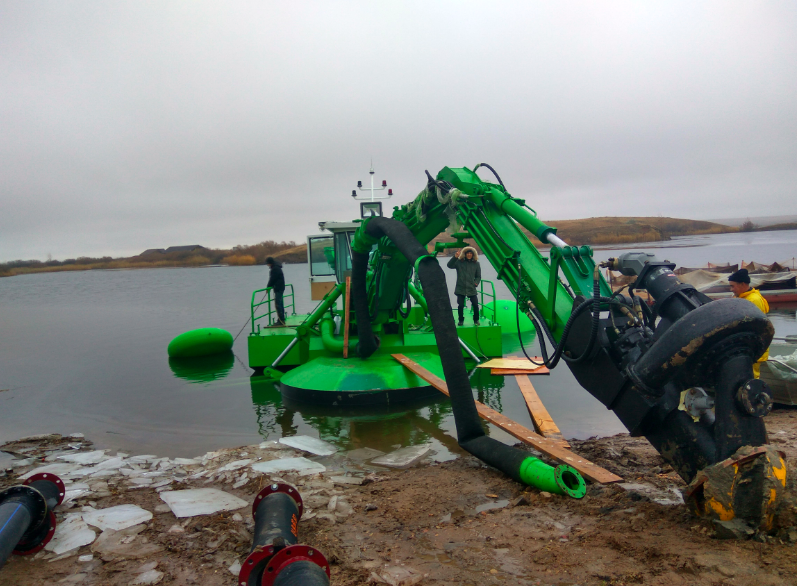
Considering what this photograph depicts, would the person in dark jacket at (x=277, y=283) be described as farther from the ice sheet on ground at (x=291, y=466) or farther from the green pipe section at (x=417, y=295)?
the ice sheet on ground at (x=291, y=466)

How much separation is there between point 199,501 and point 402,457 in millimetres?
2383

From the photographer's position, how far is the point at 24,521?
141 inches

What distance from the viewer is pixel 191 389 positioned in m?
11.7

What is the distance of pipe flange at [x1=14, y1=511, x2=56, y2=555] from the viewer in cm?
371

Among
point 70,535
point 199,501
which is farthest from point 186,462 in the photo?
point 70,535

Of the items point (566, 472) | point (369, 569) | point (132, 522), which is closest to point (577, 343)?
point (566, 472)

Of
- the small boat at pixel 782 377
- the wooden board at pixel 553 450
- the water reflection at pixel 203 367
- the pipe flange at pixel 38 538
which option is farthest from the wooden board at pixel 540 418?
the water reflection at pixel 203 367

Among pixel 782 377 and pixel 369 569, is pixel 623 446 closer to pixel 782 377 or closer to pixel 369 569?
pixel 782 377

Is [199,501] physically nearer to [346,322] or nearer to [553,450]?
[553,450]

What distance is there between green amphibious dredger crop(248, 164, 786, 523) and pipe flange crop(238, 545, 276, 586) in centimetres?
241

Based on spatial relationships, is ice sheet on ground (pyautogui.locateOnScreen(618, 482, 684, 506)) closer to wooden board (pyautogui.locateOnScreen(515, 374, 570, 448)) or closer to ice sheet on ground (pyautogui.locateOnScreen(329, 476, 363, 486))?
wooden board (pyautogui.locateOnScreen(515, 374, 570, 448))

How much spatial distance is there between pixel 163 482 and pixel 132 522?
1221 mm

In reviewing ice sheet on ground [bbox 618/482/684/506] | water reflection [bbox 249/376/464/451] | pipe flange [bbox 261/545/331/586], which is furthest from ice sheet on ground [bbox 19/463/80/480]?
ice sheet on ground [bbox 618/482/684/506]

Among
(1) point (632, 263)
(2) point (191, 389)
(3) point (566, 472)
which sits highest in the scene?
(1) point (632, 263)
